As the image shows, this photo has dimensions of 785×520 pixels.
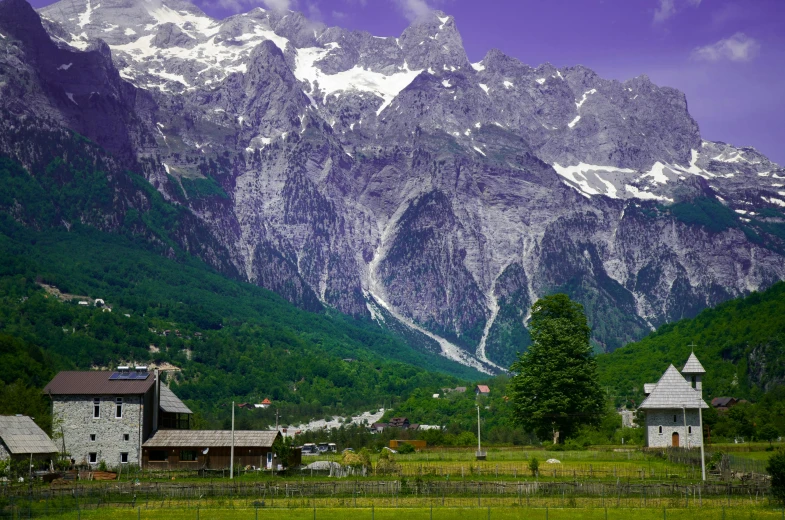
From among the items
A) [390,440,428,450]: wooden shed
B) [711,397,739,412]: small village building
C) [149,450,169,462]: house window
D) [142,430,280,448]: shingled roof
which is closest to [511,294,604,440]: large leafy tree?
[390,440,428,450]: wooden shed

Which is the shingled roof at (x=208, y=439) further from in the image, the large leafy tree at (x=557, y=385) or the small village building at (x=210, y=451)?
the large leafy tree at (x=557, y=385)

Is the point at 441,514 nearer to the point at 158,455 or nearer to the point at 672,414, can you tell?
the point at 158,455

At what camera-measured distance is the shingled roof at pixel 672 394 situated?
327ft

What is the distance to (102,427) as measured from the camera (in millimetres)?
88062

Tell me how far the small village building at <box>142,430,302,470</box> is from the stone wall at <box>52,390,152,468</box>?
59.7 inches

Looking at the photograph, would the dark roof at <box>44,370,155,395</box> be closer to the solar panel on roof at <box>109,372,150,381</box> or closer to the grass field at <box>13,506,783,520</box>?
the solar panel on roof at <box>109,372,150,381</box>

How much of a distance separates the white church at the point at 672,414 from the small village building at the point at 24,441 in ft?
177

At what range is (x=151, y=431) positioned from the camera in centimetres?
9031

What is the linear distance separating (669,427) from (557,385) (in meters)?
11.2

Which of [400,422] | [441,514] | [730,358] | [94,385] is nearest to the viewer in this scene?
[441,514]

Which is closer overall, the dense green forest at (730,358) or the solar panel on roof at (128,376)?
the solar panel on roof at (128,376)

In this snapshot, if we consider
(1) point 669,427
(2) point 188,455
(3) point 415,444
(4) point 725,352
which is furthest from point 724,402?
(2) point 188,455

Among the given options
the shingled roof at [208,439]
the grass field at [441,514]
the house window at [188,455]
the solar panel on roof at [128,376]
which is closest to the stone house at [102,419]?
the solar panel on roof at [128,376]

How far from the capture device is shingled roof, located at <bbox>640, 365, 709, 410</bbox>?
9958 cm
